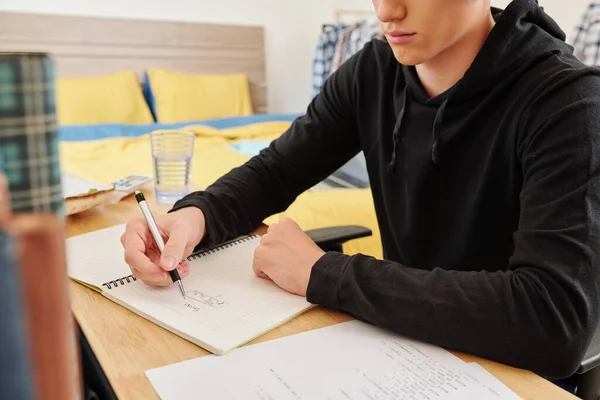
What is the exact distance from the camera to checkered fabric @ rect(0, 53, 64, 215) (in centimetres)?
20

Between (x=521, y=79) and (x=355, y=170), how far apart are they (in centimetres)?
109

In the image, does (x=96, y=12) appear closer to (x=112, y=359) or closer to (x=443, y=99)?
(x=443, y=99)

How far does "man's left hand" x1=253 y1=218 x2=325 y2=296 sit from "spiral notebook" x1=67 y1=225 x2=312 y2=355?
0.05 ft

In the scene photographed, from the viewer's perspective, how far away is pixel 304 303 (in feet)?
2.33

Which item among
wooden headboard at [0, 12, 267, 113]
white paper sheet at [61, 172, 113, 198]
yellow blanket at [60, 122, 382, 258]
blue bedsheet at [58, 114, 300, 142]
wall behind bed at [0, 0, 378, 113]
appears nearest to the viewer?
white paper sheet at [61, 172, 113, 198]

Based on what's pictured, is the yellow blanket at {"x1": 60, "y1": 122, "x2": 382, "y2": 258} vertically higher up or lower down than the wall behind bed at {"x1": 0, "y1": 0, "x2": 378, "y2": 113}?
lower down

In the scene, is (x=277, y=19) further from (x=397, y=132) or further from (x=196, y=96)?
(x=397, y=132)

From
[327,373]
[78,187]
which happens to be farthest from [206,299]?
[78,187]

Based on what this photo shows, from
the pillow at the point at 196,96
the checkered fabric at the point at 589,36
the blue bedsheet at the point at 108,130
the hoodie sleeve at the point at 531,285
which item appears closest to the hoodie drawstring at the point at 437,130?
the hoodie sleeve at the point at 531,285

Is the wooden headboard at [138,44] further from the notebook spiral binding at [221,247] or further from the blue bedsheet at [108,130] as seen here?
the notebook spiral binding at [221,247]

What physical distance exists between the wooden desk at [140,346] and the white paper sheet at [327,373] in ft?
0.06

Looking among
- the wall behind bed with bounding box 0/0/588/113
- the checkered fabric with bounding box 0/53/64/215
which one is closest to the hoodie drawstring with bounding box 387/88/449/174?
the checkered fabric with bounding box 0/53/64/215

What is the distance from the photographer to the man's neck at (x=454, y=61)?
0.90 meters

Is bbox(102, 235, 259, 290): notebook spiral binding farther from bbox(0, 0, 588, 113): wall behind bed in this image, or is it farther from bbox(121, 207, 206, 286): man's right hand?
bbox(0, 0, 588, 113): wall behind bed
